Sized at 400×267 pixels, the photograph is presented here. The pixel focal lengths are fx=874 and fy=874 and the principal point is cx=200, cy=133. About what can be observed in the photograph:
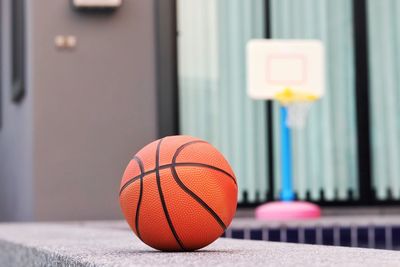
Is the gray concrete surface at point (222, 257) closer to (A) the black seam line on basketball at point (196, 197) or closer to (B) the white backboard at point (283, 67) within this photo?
(A) the black seam line on basketball at point (196, 197)

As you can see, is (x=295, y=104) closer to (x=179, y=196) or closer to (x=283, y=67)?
(x=283, y=67)

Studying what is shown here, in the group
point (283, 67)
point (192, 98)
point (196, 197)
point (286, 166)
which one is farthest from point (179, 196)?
point (192, 98)

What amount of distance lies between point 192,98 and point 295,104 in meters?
0.85

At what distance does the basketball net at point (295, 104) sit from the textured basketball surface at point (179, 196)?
4.18 m

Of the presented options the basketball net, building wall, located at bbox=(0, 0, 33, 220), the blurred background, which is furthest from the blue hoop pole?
building wall, located at bbox=(0, 0, 33, 220)

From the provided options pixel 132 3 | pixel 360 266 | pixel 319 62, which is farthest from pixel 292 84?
pixel 360 266

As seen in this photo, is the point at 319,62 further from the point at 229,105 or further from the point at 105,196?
the point at 105,196

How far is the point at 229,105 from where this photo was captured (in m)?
6.86

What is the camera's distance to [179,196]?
202cm

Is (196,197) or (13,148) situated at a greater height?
(196,197)

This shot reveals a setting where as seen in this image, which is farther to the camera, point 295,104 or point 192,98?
point 192,98

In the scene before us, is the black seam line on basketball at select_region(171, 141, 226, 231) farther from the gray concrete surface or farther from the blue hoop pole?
the blue hoop pole

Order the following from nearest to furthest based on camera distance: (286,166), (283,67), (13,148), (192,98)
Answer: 1. (286,166)
2. (283,67)
3. (192,98)
4. (13,148)

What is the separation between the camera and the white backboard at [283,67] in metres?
6.30
